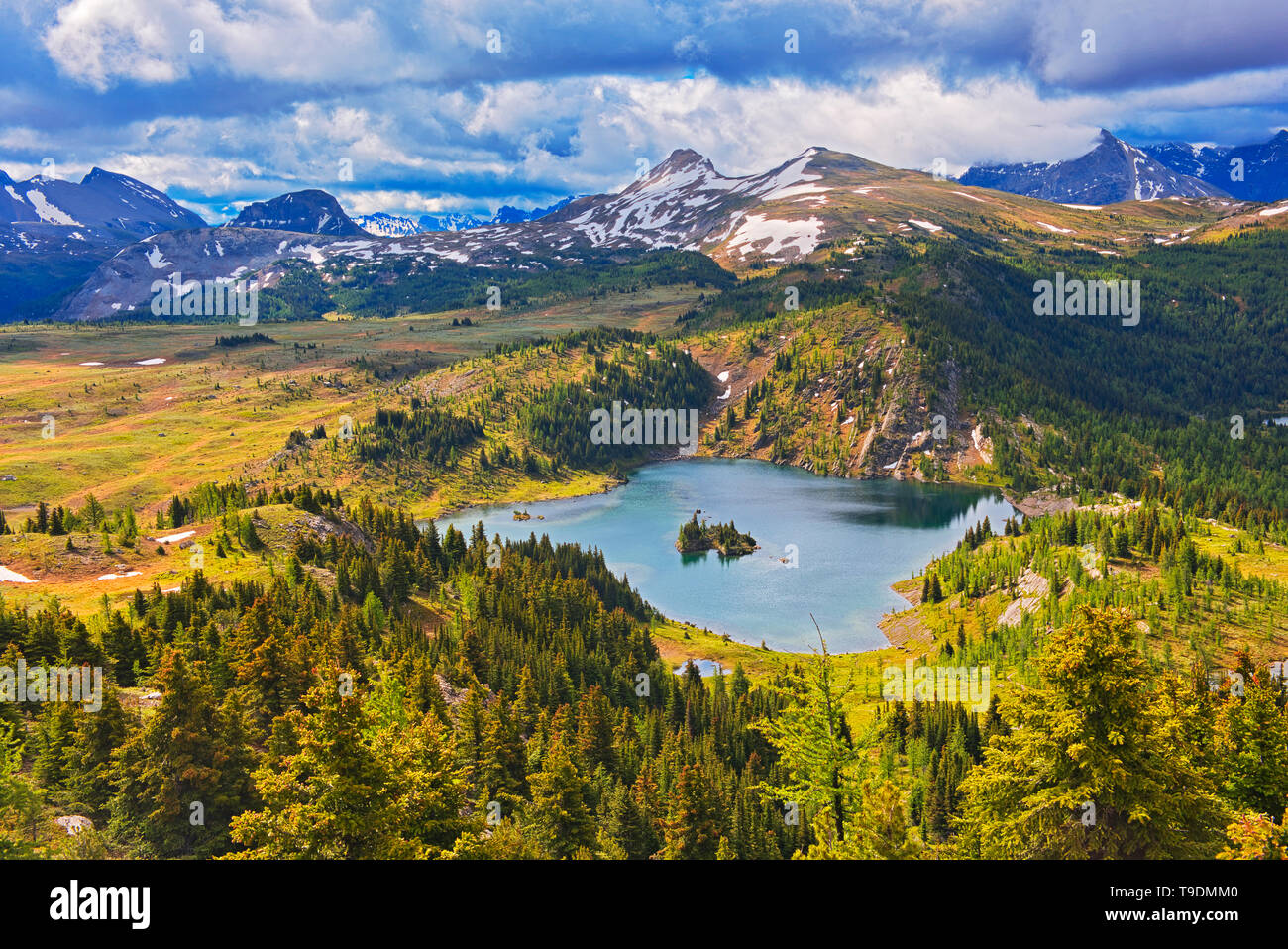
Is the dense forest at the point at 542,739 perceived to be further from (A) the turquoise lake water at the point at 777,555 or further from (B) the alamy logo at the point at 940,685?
(A) the turquoise lake water at the point at 777,555

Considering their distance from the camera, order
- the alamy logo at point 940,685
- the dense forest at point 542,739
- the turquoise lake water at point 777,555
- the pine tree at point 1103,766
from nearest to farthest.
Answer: the pine tree at point 1103,766
the dense forest at point 542,739
the alamy logo at point 940,685
the turquoise lake water at point 777,555

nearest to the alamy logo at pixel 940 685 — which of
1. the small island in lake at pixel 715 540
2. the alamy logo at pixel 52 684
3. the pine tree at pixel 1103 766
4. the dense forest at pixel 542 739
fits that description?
the dense forest at pixel 542 739

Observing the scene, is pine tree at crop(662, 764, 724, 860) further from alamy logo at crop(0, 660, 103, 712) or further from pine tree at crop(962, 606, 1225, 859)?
alamy logo at crop(0, 660, 103, 712)

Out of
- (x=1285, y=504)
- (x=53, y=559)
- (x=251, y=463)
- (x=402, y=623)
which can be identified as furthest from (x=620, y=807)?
(x=1285, y=504)
